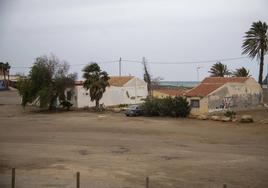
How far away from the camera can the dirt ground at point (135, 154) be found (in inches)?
781

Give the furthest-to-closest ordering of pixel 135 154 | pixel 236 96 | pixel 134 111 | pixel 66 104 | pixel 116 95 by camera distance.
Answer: pixel 116 95 < pixel 66 104 < pixel 236 96 < pixel 134 111 < pixel 135 154

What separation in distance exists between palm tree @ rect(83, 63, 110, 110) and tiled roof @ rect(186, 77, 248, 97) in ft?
35.8

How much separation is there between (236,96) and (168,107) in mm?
11412

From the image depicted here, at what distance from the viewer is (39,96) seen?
61.5 meters

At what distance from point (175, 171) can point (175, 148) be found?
7624 mm

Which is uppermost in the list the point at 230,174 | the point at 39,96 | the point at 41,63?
the point at 41,63

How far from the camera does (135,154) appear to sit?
26.9 metres

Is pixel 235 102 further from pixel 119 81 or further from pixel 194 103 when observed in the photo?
pixel 119 81

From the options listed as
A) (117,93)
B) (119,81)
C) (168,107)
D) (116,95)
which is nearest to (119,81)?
(119,81)

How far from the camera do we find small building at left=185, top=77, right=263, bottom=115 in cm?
5688

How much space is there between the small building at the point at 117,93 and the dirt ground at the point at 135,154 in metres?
19.4

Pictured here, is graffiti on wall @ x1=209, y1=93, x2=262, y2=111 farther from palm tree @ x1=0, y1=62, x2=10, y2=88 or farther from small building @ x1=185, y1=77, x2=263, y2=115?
palm tree @ x1=0, y1=62, x2=10, y2=88

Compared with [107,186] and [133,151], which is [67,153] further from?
[107,186]

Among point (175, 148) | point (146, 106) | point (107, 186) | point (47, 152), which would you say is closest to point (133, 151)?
point (175, 148)
